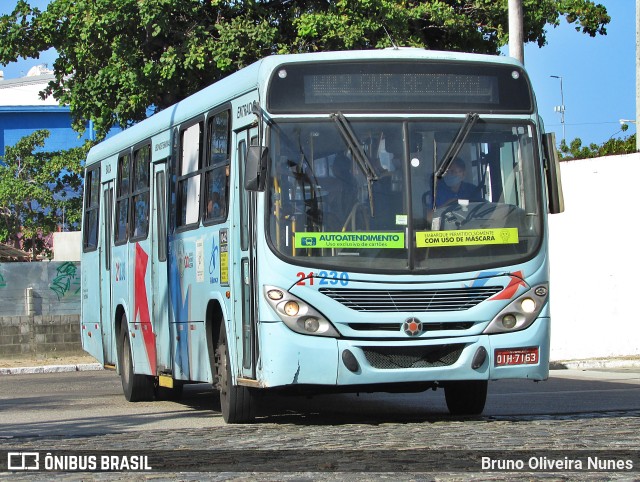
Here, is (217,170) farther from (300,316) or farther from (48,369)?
(48,369)

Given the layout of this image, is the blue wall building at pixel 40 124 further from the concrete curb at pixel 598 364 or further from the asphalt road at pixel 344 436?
the asphalt road at pixel 344 436

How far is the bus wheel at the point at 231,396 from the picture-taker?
1191cm

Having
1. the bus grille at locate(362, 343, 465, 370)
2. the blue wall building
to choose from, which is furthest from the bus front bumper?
the blue wall building

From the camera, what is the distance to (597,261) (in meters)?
23.2

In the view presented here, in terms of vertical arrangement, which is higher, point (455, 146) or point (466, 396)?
point (455, 146)

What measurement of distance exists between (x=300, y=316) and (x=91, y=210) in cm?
869

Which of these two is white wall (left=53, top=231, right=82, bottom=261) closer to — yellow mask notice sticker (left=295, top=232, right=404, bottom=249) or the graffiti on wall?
the graffiti on wall

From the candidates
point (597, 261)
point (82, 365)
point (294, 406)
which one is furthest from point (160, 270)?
point (82, 365)

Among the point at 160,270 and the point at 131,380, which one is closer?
the point at 160,270

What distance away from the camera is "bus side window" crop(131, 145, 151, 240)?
50.3ft

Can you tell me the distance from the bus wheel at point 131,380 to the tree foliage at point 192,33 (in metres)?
9.06

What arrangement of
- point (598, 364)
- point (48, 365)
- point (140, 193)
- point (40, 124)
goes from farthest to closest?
point (40, 124), point (48, 365), point (598, 364), point (140, 193)

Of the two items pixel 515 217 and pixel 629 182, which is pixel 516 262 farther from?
pixel 629 182

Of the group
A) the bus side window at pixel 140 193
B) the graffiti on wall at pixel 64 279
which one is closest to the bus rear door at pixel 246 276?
the bus side window at pixel 140 193
